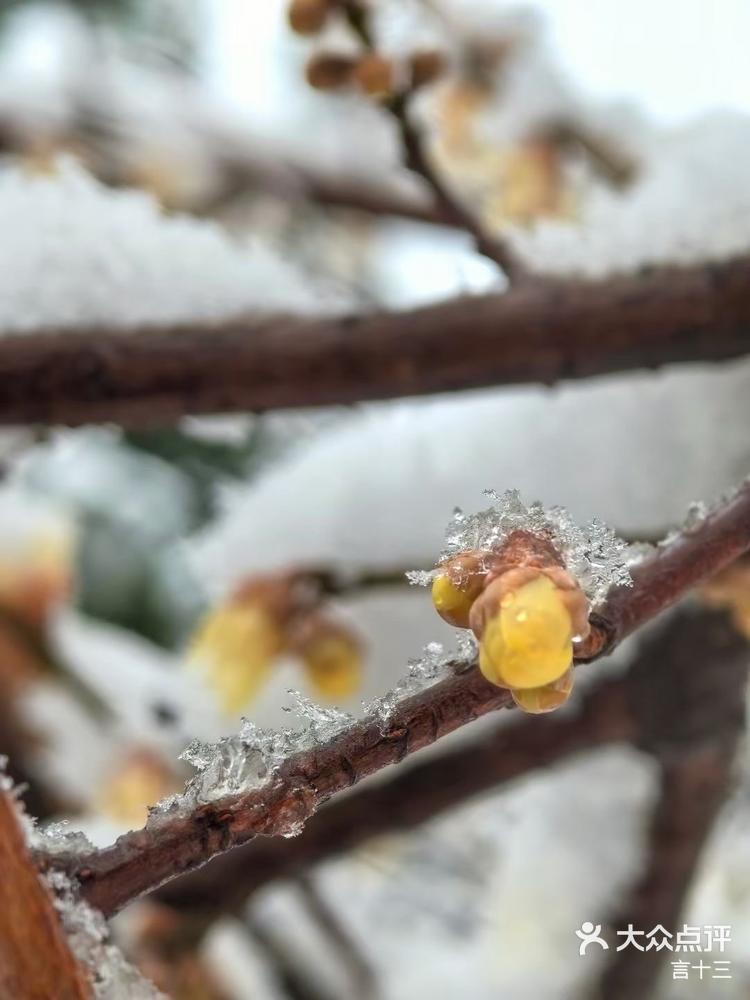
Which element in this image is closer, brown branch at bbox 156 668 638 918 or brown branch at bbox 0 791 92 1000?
brown branch at bbox 0 791 92 1000

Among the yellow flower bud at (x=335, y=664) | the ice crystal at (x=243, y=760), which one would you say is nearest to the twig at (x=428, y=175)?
the yellow flower bud at (x=335, y=664)

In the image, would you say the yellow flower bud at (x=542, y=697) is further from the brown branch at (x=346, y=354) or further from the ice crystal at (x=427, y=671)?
the brown branch at (x=346, y=354)

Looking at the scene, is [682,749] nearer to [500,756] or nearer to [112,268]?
[500,756]

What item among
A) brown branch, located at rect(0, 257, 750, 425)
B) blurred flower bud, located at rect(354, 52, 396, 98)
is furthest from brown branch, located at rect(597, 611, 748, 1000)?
blurred flower bud, located at rect(354, 52, 396, 98)

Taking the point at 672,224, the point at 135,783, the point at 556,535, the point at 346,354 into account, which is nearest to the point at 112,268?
the point at 346,354

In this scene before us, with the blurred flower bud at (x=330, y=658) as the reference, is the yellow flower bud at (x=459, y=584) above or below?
below

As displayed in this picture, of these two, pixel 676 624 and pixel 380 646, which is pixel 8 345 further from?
pixel 676 624

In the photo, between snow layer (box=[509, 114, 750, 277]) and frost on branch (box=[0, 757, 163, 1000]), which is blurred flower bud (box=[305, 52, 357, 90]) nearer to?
snow layer (box=[509, 114, 750, 277])
